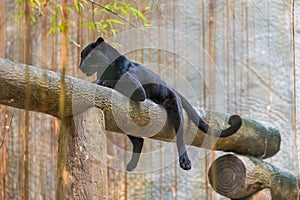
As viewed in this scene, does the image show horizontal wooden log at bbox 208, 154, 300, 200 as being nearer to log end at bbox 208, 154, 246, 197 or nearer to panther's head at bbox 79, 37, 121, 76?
log end at bbox 208, 154, 246, 197

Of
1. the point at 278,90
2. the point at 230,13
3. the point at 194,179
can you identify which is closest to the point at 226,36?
the point at 230,13

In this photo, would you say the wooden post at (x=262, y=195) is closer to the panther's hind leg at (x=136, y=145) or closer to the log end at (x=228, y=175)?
the log end at (x=228, y=175)

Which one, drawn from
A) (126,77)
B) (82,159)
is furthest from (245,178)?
(82,159)

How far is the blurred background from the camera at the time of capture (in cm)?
326

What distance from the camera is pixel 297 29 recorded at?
147 inches

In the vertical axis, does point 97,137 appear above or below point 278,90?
below

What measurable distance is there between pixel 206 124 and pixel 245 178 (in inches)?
11.5

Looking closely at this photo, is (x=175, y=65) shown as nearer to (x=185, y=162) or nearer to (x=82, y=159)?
(x=185, y=162)

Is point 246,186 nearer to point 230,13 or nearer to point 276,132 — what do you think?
point 276,132

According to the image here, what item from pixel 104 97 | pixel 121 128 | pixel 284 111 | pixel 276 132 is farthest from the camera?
pixel 284 111

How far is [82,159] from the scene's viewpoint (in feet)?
6.59

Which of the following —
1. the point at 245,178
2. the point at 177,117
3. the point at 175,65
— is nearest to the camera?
the point at 177,117

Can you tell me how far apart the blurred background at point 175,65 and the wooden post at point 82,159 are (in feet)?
3.64

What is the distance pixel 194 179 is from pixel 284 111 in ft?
2.02
